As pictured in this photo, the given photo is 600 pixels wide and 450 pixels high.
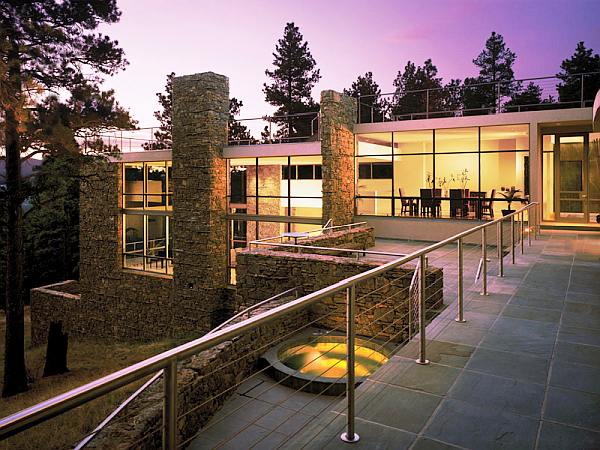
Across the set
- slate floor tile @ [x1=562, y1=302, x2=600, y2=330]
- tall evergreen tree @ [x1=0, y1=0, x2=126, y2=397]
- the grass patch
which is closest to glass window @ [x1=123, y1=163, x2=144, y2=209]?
the grass patch

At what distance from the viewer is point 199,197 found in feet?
56.5

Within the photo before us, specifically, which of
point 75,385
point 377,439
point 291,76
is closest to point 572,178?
point 377,439

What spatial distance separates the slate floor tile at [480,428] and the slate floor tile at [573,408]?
19 centimetres

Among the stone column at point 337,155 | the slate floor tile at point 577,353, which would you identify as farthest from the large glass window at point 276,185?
the slate floor tile at point 577,353

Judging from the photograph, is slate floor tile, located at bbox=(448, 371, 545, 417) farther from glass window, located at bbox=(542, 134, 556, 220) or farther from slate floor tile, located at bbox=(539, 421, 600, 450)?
glass window, located at bbox=(542, 134, 556, 220)

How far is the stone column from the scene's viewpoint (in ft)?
51.3

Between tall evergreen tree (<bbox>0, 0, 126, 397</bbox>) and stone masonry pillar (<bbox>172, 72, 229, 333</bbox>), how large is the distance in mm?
3754

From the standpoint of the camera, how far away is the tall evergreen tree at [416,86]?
37344 millimetres

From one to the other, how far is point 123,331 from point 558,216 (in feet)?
58.1

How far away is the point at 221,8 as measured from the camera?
3098cm

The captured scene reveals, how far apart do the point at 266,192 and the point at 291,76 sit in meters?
14.4

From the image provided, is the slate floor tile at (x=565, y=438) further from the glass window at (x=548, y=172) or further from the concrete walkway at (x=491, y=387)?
the glass window at (x=548, y=172)

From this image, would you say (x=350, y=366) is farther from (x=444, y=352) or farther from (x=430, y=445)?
(x=444, y=352)

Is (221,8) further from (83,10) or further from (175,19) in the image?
(83,10)
